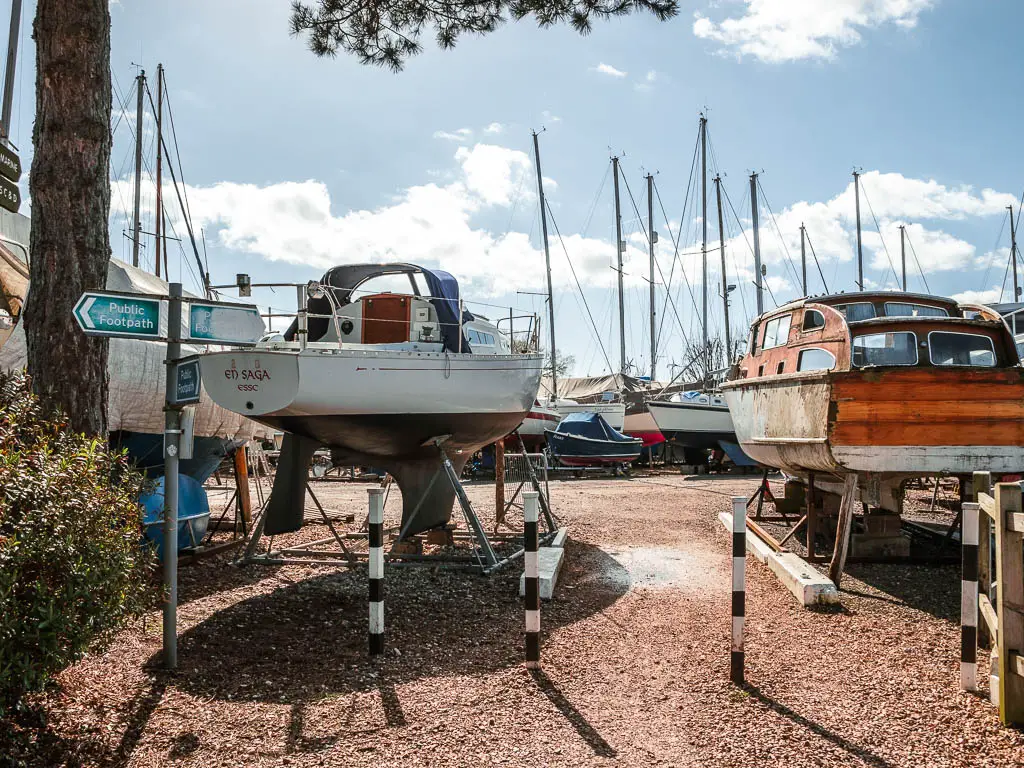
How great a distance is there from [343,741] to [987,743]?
10.7ft

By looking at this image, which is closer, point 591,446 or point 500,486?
point 500,486

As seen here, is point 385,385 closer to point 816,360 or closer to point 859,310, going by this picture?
point 816,360

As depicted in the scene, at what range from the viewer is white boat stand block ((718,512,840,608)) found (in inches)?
253

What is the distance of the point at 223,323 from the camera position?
478 cm

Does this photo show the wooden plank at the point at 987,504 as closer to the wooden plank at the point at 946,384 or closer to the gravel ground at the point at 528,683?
the gravel ground at the point at 528,683

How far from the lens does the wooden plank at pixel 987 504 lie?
421 centimetres

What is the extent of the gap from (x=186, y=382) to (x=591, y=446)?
19005 millimetres

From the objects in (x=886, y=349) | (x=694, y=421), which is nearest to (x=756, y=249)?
(x=694, y=421)

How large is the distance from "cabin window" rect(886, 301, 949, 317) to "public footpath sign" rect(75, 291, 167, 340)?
27.9 feet

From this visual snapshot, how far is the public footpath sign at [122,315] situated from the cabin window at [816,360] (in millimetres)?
6162

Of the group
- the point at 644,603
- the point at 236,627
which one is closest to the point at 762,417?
the point at 644,603

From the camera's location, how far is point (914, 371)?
702 cm

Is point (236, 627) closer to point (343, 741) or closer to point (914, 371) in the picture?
point (343, 741)

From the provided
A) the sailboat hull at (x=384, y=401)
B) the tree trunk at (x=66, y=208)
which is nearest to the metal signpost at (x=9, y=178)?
the tree trunk at (x=66, y=208)
